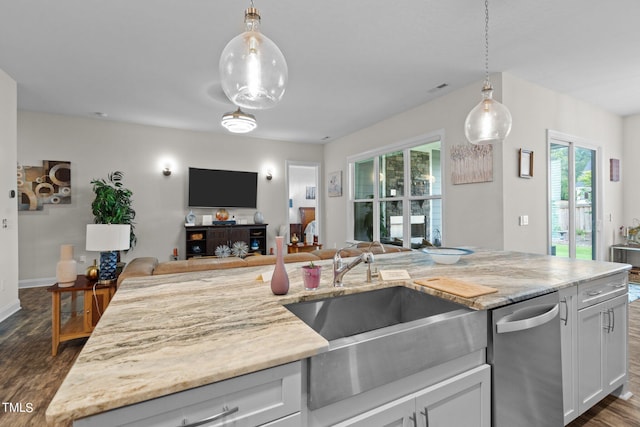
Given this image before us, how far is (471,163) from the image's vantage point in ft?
12.4

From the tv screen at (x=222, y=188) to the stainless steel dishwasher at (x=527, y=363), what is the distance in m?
5.46

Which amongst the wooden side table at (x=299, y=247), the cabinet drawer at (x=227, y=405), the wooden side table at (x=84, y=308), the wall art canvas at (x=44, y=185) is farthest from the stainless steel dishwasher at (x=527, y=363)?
the wall art canvas at (x=44, y=185)

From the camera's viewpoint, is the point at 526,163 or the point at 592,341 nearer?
the point at 592,341

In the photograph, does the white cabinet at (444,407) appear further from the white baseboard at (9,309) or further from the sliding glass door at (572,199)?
the white baseboard at (9,309)

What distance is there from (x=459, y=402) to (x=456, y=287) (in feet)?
1.50

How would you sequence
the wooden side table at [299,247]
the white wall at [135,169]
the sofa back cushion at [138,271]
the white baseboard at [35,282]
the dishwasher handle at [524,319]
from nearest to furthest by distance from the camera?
the dishwasher handle at [524,319] < the sofa back cushion at [138,271] < the white baseboard at [35,282] < the white wall at [135,169] < the wooden side table at [299,247]

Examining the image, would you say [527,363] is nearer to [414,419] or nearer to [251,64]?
[414,419]

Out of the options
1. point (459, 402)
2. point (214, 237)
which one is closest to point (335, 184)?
point (214, 237)

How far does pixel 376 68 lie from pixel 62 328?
4.02 m

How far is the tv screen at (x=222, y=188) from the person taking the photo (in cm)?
575

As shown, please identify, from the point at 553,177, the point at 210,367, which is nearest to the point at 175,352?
the point at 210,367

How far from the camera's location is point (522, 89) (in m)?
3.64

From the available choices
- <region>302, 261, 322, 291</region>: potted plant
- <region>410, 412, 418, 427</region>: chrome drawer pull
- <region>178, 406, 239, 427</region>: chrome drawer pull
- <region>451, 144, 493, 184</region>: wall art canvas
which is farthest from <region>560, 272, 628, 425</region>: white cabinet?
<region>451, 144, 493, 184</region>: wall art canvas

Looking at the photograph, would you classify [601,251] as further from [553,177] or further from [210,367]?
[210,367]
